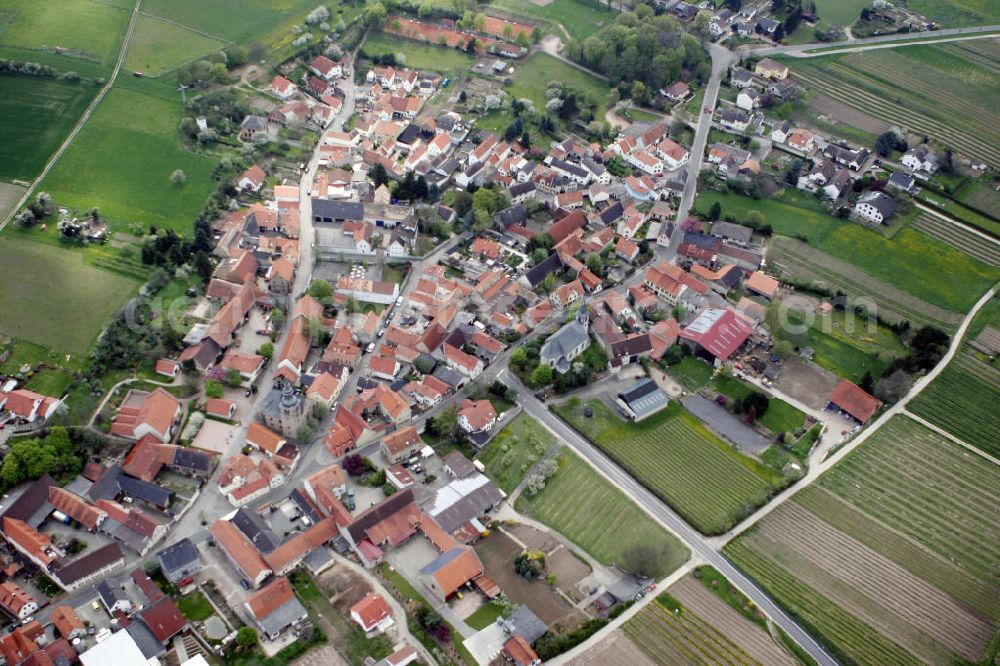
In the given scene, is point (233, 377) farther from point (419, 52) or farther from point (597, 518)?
point (419, 52)

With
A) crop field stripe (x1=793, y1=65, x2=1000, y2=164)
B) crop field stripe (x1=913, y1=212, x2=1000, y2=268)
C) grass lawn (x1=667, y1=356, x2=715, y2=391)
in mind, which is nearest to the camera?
grass lawn (x1=667, y1=356, x2=715, y2=391)

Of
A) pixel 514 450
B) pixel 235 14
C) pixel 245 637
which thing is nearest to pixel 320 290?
pixel 514 450

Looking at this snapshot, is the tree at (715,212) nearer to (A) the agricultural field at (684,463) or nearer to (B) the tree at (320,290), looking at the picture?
(A) the agricultural field at (684,463)

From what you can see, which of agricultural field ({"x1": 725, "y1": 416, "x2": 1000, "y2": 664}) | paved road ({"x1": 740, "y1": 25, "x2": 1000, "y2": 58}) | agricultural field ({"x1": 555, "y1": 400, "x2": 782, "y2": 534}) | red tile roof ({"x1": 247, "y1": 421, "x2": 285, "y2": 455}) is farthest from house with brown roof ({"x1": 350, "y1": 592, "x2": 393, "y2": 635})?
paved road ({"x1": 740, "y1": 25, "x2": 1000, "y2": 58})

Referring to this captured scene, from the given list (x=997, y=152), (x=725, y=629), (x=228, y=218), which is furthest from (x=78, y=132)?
(x=997, y=152)

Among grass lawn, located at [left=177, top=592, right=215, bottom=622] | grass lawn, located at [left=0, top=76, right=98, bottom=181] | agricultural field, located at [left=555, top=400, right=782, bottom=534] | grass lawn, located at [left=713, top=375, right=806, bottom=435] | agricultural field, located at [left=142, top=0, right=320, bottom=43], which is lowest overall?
grass lawn, located at [left=177, top=592, right=215, bottom=622]

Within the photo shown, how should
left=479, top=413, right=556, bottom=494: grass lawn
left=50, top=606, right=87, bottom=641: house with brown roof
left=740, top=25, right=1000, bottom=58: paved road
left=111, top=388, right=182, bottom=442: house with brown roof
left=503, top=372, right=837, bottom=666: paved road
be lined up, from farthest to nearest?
1. left=740, top=25, right=1000, bottom=58: paved road
2. left=111, top=388, right=182, bottom=442: house with brown roof
3. left=479, top=413, right=556, bottom=494: grass lawn
4. left=503, top=372, right=837, bottom=666: paved road
5. left=50, top=606, right=87, bottom=641: house with brown roof

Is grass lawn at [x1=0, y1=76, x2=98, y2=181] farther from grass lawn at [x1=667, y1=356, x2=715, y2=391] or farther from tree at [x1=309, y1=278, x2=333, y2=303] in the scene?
grass lawn at [x1=667, y1=356, x2=715, y2=391]
